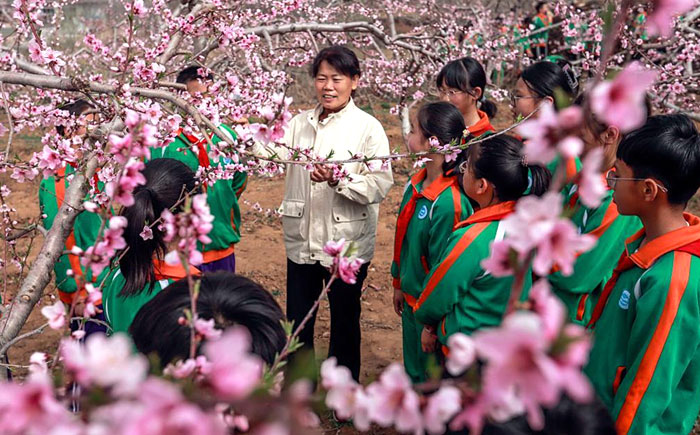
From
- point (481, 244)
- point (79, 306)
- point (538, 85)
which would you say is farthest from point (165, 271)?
point (538, 85)

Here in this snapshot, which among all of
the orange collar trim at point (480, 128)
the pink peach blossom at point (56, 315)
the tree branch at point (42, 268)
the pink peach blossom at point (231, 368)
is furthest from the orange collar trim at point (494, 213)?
the pink peach blossom at point (231, 368)

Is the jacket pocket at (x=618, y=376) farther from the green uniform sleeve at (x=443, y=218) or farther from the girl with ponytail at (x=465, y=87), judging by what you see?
the girl with ponytail at (x=465, y=87)

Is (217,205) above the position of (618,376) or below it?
above

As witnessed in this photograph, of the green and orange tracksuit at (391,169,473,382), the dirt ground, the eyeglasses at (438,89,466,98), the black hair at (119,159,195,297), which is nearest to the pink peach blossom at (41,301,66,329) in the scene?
the black hair at (119,159,195,297)

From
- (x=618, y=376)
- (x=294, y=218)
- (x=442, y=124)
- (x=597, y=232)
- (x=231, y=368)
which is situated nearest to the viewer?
(x=231, y=368)

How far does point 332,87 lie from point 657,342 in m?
2.03

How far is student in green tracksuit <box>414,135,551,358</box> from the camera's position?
2.19m

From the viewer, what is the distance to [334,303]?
318 centimetres

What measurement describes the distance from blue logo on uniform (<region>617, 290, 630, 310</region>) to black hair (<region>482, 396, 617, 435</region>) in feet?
2.61

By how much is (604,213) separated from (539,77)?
108 cm

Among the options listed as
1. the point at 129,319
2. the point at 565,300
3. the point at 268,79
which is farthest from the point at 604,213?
the point at 268,79

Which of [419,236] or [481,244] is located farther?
[419,236]

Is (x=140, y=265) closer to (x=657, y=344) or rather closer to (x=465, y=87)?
(x=657, y=344)

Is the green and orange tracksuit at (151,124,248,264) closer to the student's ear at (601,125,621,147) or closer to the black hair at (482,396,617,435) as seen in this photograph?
the student's ear at (601,125,621,147)
